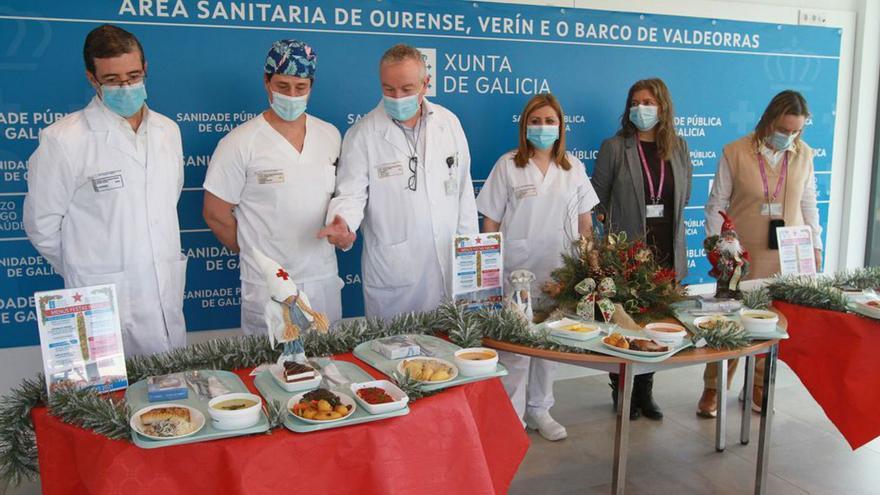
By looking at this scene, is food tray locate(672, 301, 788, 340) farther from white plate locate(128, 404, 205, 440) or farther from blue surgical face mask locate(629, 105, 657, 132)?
white plate locate(128, 404, 205, 440)

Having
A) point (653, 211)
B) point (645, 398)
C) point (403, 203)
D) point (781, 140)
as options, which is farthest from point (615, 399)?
point (403, 203)

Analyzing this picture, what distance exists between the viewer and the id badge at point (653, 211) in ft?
11.9

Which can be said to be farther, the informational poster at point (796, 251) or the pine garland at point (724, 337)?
the informational poster at point (796, 251)

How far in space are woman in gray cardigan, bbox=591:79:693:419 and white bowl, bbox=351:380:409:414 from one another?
1.97 m

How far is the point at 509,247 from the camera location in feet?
11.4

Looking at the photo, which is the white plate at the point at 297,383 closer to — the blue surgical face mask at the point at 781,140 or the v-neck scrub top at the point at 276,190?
the v-neck scrub top at the point at 276,190

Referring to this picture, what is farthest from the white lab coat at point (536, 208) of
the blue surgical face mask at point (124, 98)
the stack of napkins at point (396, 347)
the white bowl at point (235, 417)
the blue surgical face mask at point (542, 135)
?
the white bowl at point (235, 417)

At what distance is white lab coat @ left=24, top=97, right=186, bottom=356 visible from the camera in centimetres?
252

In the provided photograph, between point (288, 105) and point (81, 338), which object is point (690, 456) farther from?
point (81, 338)

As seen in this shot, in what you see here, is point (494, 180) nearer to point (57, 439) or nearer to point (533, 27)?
point (533, 27)

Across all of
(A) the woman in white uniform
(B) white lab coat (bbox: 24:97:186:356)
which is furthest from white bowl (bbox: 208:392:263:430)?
(A) the woman in white uniform

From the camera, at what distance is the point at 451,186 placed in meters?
3.14

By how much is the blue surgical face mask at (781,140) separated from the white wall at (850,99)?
123 cm

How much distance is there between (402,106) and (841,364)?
6.59 feet
